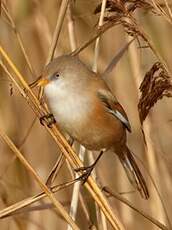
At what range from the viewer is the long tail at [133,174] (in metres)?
2.15

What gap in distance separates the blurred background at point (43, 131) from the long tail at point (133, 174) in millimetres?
50

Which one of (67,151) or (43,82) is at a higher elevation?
(43,82)

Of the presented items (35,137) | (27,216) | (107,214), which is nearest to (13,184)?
(27,216)

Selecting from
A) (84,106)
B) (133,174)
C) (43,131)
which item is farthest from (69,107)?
(43,131)

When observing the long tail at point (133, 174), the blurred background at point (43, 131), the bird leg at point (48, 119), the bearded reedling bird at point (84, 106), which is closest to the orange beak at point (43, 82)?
the bearded reedling bird at point (84, 106)

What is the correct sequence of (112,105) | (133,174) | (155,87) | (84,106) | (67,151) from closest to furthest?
(155,87), (67,151), (84,106), (112,105), (133,174)

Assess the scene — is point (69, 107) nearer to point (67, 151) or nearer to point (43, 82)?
point (43, 82)

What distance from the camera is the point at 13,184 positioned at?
231 cm

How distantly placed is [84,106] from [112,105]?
0.71 feet

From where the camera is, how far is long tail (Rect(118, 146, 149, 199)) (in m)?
2.15

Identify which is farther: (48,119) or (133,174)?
(133,174)

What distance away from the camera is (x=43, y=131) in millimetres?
2678

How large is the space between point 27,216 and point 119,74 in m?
0.80

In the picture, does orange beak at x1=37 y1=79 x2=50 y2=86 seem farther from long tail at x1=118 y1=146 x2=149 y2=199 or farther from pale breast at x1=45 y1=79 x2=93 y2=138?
long tail at x1=118 y1=146 x2=149 y2=199
